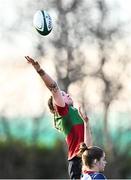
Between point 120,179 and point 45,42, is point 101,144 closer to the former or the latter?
point 120,179

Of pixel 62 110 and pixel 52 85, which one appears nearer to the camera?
pixel 52 85

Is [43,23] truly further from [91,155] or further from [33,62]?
[91,155]

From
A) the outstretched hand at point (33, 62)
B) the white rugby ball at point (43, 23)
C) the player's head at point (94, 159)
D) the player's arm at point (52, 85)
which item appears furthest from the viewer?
the white rugby ball at point (43, 23)

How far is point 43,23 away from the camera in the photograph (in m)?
10.3

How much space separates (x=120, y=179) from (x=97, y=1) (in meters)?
5.73

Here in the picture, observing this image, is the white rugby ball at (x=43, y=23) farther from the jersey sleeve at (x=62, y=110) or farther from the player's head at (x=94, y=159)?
the player's head at (x=94, y=159)

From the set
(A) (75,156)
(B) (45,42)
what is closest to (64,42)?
(B) (45,42)

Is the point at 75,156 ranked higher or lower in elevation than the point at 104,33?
lower

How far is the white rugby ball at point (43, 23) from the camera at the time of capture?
10242 millimetres

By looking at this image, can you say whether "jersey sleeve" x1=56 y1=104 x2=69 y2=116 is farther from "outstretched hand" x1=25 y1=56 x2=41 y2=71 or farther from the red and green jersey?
"outstretched hand" x1=25 y1=56 x2=41 y2=71

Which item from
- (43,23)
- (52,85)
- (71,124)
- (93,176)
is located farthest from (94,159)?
(43,23)

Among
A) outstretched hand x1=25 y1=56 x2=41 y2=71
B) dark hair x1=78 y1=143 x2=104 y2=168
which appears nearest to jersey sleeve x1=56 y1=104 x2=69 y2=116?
outstretched hand x1=25 y1=56 x2=41 y2=71

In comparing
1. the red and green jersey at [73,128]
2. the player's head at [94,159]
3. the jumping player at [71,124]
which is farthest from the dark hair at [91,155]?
the red and green jersey at [73,128]

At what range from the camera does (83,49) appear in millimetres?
24172
